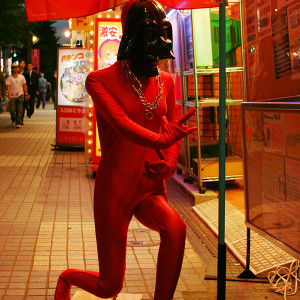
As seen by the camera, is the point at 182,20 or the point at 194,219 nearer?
the point at 194,219

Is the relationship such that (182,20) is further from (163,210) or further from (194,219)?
(163,210)

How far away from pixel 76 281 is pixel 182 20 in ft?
19.0

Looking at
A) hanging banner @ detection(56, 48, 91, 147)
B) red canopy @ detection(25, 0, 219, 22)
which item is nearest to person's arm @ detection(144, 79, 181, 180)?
red canopy @ detection(25, 0, 219, 22)

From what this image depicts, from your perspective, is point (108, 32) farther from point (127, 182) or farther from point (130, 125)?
point (130, 125)

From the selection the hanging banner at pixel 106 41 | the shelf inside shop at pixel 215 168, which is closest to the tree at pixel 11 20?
the hanging banner at pixel 106 41

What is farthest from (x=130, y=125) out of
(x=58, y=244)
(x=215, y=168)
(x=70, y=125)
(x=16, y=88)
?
(x=16, y=88)

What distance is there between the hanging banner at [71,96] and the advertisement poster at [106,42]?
156 inches

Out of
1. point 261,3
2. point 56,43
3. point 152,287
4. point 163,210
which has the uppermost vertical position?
point 56,43

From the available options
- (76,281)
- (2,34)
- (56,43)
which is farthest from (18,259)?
(56,43)

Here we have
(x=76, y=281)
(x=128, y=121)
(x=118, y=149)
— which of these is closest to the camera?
(x=128, y=121)

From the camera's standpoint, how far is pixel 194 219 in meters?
7.09

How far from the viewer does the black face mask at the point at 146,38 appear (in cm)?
314

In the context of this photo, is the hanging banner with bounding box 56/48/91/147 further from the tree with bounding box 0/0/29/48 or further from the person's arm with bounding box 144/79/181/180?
the tree with bounding box 0/0/29/48

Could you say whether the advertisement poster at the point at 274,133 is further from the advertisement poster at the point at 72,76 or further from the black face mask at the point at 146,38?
the advertisement poster at the point at 72,76
